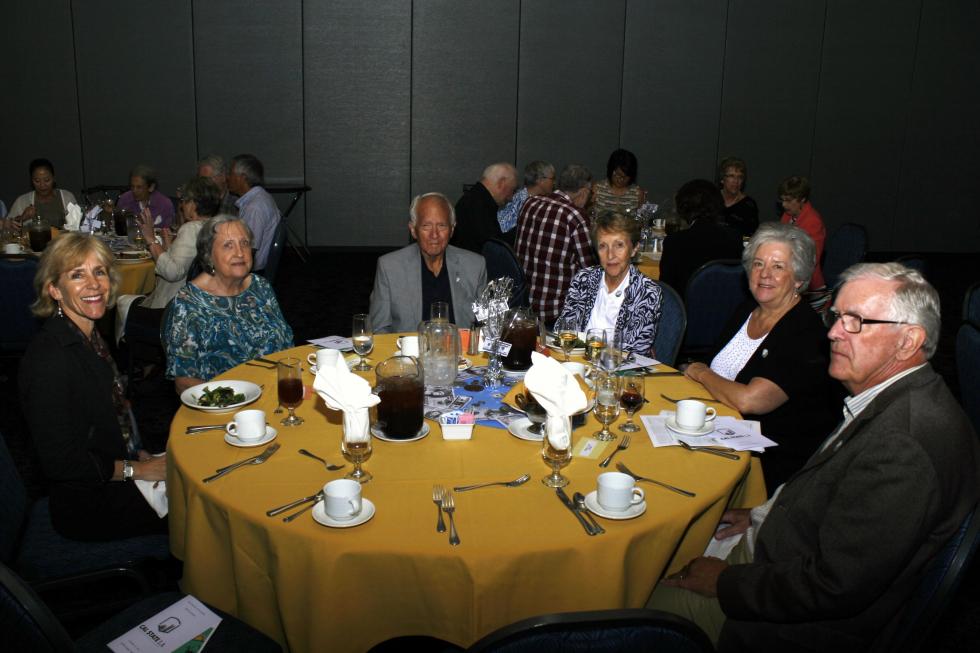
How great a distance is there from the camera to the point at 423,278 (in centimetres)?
405

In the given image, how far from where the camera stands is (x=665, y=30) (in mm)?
10102

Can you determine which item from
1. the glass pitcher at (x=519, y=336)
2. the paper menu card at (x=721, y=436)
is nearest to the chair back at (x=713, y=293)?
the glass pitcher at (x=519, y=336)

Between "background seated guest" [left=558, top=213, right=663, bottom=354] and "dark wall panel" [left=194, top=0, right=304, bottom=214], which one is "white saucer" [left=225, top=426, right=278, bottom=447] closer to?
"background seated guest" [left=558, top=213, right=663, bottom=354]

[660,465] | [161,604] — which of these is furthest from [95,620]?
[660,465]

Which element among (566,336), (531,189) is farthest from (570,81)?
(566,336)

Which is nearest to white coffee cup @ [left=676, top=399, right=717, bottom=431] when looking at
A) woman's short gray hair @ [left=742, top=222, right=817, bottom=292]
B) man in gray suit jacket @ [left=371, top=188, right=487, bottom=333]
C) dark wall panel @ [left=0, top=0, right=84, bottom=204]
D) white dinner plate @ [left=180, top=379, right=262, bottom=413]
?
woman's short gray hair @ [left=742, top=222, right=817, bottom=292]

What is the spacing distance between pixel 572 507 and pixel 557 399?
28 cm

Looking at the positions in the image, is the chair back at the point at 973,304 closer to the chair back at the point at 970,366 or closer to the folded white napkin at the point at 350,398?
the chair back at the point at 970,366

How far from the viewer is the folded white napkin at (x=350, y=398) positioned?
2.01m

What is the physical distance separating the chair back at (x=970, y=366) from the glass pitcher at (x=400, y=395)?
7.10 feet

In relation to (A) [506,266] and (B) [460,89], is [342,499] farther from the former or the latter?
(B) [460,89]

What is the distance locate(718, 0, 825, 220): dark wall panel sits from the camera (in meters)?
10.2

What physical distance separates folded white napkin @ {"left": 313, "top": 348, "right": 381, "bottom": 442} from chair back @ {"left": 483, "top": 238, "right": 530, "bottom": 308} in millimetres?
2724

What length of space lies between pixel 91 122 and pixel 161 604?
902cm
